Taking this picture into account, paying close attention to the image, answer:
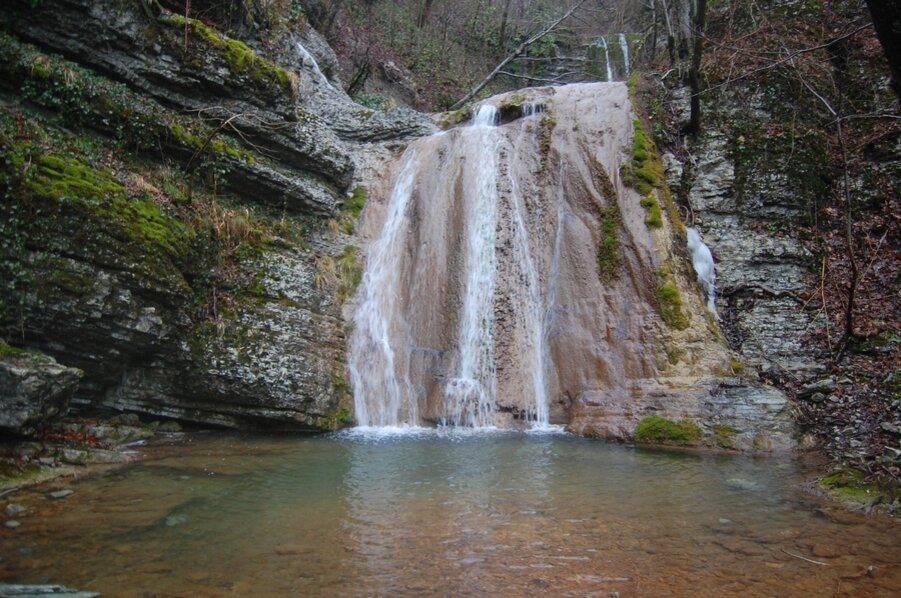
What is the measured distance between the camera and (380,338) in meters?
10.0

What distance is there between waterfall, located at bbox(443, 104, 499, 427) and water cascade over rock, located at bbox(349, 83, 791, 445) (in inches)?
1.0

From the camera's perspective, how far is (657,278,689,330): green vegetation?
8922 millimetres

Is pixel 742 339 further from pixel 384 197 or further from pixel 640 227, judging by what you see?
pixel 384 197

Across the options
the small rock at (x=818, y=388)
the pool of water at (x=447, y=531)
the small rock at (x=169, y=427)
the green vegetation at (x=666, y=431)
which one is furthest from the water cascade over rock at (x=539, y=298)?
the small rock at (x=169, y=427)

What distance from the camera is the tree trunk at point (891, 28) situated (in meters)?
2.34

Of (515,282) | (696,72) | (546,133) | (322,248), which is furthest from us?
(546,133)

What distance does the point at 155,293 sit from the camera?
7.39 meters

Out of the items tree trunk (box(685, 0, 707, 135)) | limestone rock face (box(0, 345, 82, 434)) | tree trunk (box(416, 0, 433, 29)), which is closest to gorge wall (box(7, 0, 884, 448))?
tree trunk (box(685, 0, 707, 135))

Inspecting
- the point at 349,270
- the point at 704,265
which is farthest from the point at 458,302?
the point at 704,265

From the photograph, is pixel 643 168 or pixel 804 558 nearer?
pixel 804 558

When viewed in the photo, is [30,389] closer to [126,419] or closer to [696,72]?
[126,419]

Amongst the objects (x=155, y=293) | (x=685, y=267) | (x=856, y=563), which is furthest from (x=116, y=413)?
(x=685, y=267)

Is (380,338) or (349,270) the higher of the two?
(349,270)

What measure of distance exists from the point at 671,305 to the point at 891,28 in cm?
701
